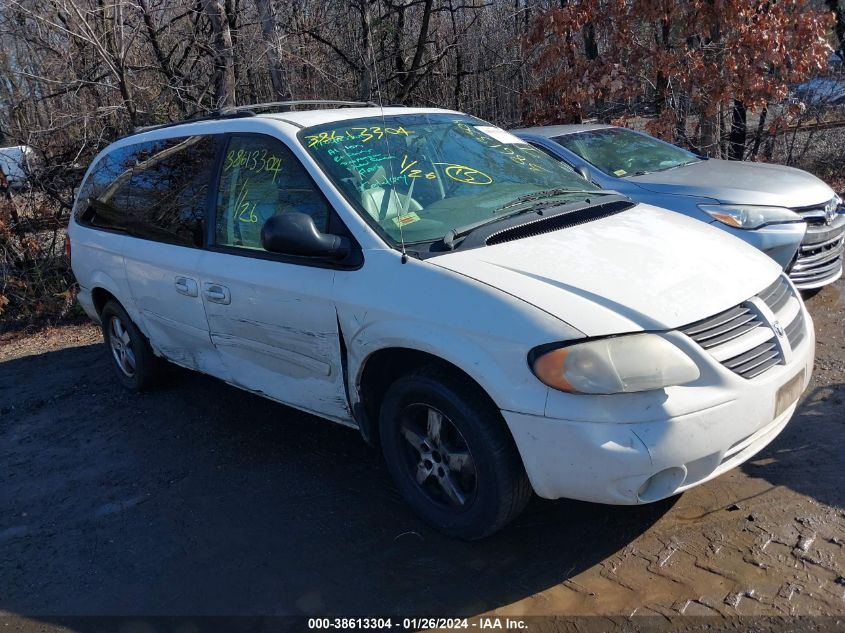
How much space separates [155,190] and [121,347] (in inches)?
59.7

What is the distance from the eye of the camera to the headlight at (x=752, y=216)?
19.5 feet

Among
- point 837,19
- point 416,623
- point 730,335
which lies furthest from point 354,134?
point 837,19

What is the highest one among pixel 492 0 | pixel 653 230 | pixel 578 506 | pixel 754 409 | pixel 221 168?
pixel 492 0

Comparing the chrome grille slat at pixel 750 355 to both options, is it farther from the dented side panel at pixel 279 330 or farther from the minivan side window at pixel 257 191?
the minivan side window at pixel 257 191

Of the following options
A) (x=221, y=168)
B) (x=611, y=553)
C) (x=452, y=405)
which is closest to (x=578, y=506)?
(x=611, y=553)

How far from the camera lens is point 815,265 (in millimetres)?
6062

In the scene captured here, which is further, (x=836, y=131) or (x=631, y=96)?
(x=836, y=131)

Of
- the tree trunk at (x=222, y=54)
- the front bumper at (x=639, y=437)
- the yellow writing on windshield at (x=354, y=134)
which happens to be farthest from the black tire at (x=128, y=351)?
the tree trunk at (x=222, y=54)

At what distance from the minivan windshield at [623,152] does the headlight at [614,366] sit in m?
4.43

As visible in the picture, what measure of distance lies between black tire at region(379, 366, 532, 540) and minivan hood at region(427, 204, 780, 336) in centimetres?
49

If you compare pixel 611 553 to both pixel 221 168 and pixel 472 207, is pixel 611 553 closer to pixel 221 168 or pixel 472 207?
pixel 472 207

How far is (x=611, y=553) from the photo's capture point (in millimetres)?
3311

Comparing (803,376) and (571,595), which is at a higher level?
(803,376)

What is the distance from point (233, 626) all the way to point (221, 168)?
2.55 metres
